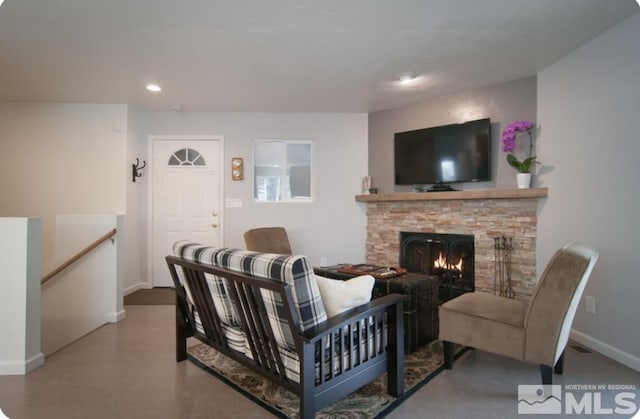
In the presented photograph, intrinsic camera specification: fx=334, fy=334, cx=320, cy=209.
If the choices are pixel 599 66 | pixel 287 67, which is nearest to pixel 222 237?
pixel 287 67

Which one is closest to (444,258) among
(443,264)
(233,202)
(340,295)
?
(443,264)

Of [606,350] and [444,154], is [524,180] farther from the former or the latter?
[606,350]

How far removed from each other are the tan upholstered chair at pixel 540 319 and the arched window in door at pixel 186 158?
3770mm

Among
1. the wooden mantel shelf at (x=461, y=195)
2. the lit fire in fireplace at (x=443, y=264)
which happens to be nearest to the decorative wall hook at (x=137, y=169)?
the wooden mantel shelf at (x=461, y=195)

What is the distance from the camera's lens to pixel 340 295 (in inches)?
67.4

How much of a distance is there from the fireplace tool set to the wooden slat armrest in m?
2.08

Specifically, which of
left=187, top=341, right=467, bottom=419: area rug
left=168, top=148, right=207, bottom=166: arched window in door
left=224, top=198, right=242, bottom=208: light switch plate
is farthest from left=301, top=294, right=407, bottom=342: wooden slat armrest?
left=168, top=148, right=207, bottom=166: arched window in door

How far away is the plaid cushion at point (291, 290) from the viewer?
4.90 ft

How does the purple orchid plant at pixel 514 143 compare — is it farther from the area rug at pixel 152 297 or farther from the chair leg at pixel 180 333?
the area rug at pixel 152 297

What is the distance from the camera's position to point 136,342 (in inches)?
110

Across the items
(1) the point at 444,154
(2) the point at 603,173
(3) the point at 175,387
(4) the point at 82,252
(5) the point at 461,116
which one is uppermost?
(5) the point at 461,116

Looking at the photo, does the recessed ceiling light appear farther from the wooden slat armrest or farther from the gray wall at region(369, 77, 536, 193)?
the wooden slat armrest

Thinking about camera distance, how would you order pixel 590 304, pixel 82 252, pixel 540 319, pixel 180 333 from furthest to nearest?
1. pixel 82 252
2. pixel 590 304
3. pixel 180 333
4. pixel 540 319

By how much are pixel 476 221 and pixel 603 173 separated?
4.09 feet
